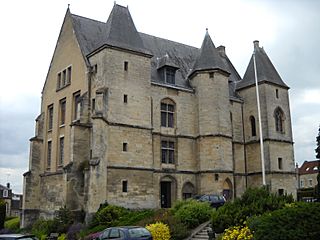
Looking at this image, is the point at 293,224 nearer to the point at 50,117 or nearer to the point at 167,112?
the point at 167,112

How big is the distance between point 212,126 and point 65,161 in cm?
1209

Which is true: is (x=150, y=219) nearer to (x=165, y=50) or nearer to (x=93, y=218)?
(x=93, y=218)

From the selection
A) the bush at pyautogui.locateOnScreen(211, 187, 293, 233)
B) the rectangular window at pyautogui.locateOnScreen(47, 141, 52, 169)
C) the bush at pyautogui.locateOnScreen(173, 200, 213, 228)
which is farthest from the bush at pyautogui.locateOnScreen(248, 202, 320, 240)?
the rectangular window at pyautogui.locateOnScreen(47, 141, 52, 169)

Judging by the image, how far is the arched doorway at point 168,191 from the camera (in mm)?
32531

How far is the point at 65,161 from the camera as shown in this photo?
105 feet

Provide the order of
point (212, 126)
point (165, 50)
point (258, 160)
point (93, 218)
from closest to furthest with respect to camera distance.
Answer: point (93, 218)
point (212, 126)
point (258, 160)
point (165, 50)

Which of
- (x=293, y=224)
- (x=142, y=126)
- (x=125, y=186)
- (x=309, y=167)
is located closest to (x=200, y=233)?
(x=125, y=186)

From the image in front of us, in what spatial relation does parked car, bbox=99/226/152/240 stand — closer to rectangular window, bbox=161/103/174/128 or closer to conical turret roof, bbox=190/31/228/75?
rectangular window, bbox=161/103/174/128

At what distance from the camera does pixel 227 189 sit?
33.7 metres

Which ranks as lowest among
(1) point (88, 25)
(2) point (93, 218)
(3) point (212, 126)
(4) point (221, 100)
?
(2) point (93, 218)

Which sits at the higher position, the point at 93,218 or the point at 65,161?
the point at 65,161

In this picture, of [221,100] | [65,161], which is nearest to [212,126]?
[221,100]

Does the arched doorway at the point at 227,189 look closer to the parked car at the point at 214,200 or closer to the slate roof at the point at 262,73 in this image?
the parked car at the point at 214,200

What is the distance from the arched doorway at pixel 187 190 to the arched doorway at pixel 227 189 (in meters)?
2.56
